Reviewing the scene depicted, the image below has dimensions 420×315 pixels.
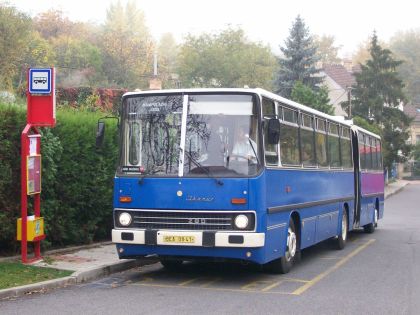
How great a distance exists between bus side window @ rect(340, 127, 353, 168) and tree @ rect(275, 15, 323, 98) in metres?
34.7

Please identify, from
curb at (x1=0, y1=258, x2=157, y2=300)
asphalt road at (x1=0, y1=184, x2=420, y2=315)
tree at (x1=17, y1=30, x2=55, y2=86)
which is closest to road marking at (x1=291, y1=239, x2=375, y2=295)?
asphalt road at (x1=0, y1=184, x2=420, y2=315)

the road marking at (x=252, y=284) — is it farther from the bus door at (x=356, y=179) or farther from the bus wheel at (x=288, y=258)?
the bus door at (x=356, y=179)

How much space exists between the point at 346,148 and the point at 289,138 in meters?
5.77

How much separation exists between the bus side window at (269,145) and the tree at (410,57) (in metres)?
96.1

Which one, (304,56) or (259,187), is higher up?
(304,56)

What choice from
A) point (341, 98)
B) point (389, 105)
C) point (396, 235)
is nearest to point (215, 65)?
point (341, 98)

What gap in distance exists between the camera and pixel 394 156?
59156 millimetres

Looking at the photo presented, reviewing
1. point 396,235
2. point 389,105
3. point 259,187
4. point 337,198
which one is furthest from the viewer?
point 389,105

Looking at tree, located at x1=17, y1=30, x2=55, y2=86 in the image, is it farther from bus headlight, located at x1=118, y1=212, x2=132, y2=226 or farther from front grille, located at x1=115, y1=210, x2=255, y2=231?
front grille, located at x1=115, y1=210, x2=255, y2=231

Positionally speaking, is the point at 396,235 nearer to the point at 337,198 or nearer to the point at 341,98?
the point at 337,198

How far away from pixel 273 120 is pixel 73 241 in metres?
5.56

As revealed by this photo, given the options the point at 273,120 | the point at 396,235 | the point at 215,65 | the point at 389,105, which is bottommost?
the point at 396,235

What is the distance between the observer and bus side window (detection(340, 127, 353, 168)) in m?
15.9

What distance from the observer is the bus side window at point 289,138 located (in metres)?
10.7
